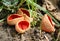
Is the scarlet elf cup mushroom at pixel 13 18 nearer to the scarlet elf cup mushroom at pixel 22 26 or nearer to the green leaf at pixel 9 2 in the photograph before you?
the scarlet elf cup mushroom at pixel 22 26

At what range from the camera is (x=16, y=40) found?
1.61 m

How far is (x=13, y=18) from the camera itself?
173cm

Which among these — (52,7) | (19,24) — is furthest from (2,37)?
(52,7)

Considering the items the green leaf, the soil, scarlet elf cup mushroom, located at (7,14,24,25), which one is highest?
the green leaf

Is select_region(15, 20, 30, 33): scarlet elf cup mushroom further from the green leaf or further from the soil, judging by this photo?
the green leaf

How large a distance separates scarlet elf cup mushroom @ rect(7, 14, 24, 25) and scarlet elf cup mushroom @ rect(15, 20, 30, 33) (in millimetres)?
30

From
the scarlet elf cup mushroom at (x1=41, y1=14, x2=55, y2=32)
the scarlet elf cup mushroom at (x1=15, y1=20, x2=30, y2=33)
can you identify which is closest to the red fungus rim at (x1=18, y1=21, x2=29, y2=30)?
the scarlet elf cup mushroom at (x1=15, y1=20, x2=30, y2=33)

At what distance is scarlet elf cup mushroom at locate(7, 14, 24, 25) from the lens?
166 cm

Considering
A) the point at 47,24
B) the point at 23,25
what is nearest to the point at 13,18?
the point at 23,25

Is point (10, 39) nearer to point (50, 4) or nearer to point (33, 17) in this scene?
point (33, 17)

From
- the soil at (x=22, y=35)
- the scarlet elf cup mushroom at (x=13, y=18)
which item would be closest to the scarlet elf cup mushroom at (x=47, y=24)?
the soil at (x=22, y=35)

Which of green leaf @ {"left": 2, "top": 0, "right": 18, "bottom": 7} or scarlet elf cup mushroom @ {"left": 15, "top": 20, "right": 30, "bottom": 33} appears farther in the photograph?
green leaf @ {"left": 2, "top": 0, "right": 18, "bottom": 7}

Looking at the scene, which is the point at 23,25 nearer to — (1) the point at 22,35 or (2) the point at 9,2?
(1) the point at 22,35

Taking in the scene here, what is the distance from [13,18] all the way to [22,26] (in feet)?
0.43
